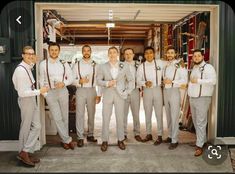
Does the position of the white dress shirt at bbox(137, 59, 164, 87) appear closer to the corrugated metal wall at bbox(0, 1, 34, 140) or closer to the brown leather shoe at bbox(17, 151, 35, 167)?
the corrugated metal wall at bbox(0, 1, 34, 140)

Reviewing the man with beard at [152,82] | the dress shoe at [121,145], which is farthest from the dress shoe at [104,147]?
the man with beard at [152,82]

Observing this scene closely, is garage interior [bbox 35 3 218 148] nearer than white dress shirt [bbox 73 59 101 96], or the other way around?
garage interior [bbox 35 3 218 148]

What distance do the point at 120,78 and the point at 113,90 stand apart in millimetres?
230

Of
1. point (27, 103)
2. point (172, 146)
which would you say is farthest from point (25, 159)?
point (172, 146)

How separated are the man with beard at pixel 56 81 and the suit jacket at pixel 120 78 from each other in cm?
52

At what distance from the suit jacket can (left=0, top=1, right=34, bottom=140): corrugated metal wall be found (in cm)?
123

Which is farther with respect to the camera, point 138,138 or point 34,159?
point 138,138

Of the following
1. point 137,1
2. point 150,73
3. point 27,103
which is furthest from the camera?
point 150,73

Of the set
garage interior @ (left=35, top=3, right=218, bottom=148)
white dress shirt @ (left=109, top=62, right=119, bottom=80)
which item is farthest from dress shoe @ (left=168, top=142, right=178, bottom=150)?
white dress shirt @ (left=109, top=62, right=119, bottom=80)

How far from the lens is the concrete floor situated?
420 cm

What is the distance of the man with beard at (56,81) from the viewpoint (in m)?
4.91

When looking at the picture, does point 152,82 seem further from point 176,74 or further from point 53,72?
point 53,72

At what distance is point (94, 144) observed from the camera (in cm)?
539

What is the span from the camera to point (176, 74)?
17.0 feet
